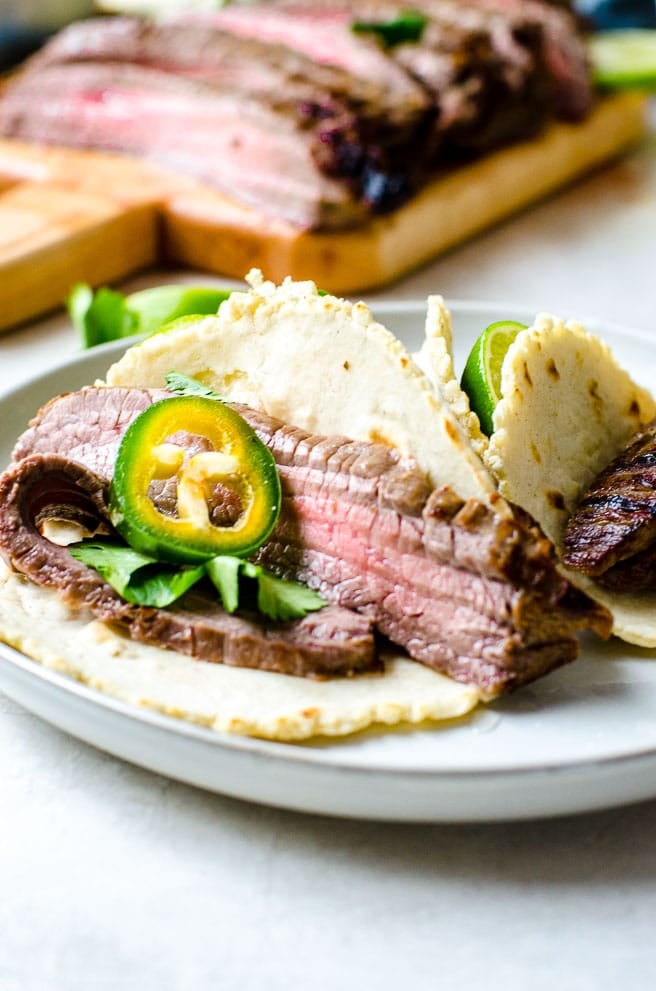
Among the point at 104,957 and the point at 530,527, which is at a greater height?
the point at 530,527

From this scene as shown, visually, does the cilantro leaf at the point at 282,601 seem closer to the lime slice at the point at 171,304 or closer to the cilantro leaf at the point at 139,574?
the cilantro leaf at the point at 139,574

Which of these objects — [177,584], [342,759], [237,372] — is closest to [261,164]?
[237,372]

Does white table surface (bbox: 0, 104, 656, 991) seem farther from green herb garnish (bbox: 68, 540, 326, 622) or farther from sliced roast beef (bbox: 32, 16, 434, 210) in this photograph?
sliced roast beef (bbox: 32, 16, 434, 210)

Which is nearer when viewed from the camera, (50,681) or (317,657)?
(50,681)

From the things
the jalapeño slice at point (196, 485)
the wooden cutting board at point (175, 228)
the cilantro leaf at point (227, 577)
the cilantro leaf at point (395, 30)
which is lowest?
the wooden cutting board at point (175, 228)

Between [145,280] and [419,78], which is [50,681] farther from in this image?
[419,78]

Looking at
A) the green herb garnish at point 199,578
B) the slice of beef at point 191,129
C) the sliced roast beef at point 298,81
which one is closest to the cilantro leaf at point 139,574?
the green herb garnish at point 199,578
